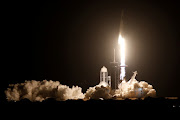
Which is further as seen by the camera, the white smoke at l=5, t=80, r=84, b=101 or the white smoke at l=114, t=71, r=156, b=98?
the white smoke at l=5, t=80, r=84, b=101

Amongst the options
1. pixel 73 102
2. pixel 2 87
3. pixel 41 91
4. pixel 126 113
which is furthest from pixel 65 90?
pixel 2 87

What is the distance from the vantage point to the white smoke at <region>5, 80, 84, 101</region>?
797 inches

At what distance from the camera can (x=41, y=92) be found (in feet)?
68.2

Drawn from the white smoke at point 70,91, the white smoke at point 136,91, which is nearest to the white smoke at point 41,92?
the white smoke at point 70,91

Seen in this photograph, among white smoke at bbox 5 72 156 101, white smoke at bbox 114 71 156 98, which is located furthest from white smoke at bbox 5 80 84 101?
white smoke at bbox 114 71 156 98

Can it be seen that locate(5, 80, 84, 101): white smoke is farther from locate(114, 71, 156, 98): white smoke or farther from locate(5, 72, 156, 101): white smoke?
locate(114, 71, 156, 98): white smoke

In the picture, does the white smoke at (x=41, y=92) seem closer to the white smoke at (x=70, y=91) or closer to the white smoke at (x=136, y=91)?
the white smoke at (x=70, y=91)

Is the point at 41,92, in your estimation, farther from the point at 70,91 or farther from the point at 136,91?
the point at 136,91

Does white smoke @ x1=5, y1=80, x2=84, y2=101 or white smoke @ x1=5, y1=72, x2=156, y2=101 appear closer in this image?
white smoke @ x1=5, y1=72, x2=156, y2=101

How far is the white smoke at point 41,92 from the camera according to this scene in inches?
797

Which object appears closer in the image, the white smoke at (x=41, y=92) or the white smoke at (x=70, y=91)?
the white smoke at (x=70, y=91)

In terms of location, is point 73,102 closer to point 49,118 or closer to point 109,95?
point 49,118

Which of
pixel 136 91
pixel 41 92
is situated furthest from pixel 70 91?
pixel 136 91

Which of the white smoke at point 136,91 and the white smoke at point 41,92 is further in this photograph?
the white smoke at point 41,92
